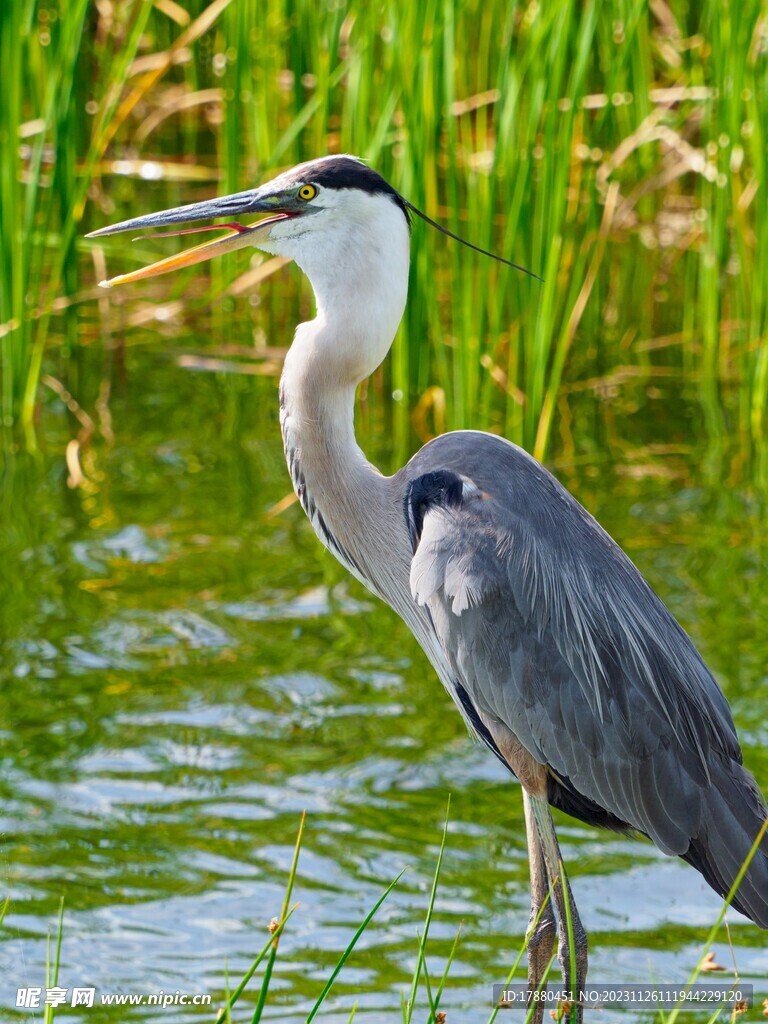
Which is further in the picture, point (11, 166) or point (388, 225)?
point (11, 166)

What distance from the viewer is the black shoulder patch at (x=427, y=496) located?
10.7 feet

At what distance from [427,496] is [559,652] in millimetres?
443

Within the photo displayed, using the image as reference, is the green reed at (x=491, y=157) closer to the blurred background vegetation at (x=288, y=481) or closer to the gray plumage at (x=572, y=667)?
the blurred background vegetation at (x=288, y=481)

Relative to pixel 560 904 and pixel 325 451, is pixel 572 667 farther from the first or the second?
pixel 325 451

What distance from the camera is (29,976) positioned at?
3.66m

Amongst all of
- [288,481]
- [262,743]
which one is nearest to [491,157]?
[288,481]

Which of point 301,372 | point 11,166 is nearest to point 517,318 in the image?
point 11,166

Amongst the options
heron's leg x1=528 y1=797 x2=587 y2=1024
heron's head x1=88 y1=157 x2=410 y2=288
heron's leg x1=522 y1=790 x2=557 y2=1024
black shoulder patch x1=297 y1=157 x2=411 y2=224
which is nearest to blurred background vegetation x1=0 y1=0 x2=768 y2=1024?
heron's leg x1=522 y1=790 x2=557 y2=1024

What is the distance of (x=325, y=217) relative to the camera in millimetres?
3211

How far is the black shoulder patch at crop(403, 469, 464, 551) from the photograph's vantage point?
326 centimetres

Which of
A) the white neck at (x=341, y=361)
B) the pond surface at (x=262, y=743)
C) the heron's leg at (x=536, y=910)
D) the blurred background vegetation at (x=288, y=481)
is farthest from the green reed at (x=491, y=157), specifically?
the heron's leg at (x=536, y=910)

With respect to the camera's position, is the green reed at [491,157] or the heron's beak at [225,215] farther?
the green reed at [491,157]

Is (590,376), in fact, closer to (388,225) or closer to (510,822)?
(510,822)

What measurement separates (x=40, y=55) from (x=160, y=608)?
2.84m
